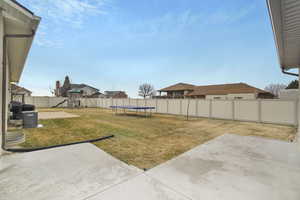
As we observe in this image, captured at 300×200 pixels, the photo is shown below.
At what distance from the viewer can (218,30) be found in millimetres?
9914

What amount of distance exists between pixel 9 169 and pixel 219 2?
33.0 feet

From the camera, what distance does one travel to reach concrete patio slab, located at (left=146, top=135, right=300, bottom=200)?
1.79 metres

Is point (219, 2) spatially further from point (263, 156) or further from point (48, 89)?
point (48, 89)

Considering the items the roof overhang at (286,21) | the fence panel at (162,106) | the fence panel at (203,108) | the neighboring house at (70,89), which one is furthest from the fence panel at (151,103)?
the neighboring house at (70,89)

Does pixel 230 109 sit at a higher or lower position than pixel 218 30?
lower

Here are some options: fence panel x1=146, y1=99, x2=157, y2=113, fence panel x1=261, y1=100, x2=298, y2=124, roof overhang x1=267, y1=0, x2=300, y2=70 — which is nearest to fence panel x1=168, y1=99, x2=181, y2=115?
fence panel x1=146, y1=99, x2=157, y2=113

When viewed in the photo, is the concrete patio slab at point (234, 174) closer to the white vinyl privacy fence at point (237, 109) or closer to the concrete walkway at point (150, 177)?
the concrete walkway at point (150, 177)

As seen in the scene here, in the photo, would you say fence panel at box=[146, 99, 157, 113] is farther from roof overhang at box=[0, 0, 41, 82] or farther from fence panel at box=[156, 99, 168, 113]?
roof overhang at box=[0, 0, 41, 82]

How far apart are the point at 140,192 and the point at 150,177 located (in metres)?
0.42

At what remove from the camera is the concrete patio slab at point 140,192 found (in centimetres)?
165

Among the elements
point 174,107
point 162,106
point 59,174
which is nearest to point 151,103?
point 162,106

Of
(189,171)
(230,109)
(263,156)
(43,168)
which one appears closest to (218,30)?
(230,109)

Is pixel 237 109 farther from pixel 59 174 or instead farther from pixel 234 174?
pixel 59 174

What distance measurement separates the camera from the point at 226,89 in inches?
899
